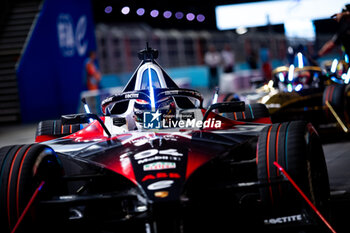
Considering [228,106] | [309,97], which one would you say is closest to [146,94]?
[228,106]

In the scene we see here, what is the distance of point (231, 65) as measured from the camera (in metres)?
26.5

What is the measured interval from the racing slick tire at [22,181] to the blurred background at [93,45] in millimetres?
6869

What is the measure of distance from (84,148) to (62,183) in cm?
32

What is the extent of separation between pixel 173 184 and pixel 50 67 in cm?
1610

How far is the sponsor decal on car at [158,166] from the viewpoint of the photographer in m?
3.97

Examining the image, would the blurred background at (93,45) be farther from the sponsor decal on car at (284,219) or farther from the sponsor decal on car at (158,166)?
the sponsor decal on car at (158,166)

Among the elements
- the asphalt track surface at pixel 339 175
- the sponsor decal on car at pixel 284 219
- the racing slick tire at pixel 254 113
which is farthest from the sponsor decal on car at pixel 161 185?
the racing slick tire at pixel 254 113

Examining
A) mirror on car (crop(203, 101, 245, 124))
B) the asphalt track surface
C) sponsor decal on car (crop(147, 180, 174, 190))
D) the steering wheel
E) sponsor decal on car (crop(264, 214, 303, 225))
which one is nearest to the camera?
sponsor decal on car (crop(147, 180, 174, 190))

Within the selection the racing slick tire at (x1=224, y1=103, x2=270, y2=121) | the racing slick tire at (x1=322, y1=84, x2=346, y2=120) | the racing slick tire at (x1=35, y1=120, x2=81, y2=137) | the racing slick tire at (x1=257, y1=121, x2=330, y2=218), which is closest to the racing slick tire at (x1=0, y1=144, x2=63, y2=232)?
the racing slick tire at (x1=257, y1=121, x2=330, y2=218)

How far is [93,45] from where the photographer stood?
74.4 ft

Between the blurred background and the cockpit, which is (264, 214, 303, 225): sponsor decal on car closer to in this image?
the cockpit

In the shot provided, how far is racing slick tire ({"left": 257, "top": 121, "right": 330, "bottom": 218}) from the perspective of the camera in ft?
13.5

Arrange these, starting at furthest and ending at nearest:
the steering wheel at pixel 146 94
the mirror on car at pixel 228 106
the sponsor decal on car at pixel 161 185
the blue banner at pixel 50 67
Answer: the blue banner at pixel 50 67, the steering wheel at pixel 146 94, the mirror on car at pixel 228 106, the sponsor decal on car at pixel 161 185

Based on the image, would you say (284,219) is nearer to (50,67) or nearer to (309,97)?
(309,97)
